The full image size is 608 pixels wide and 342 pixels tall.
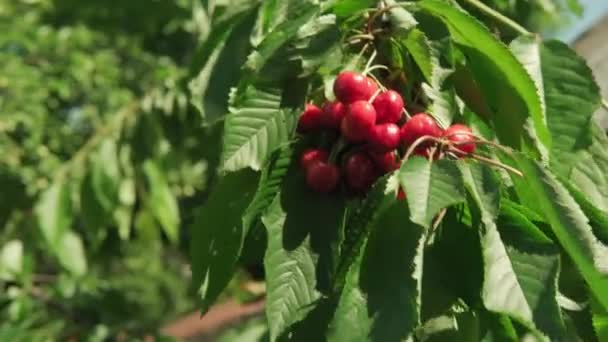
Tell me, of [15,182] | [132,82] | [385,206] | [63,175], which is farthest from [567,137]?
[132,82]

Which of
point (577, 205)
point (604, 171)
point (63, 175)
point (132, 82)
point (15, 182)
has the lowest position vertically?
point (132, 82)

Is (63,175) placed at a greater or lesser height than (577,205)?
lesser

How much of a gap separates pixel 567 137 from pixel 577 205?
14cm

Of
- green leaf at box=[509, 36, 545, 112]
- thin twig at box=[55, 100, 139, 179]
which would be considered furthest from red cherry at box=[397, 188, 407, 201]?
thin twig at box=[55, 100, 139, 179]

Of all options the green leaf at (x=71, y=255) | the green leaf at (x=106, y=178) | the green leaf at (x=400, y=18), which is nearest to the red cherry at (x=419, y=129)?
the green leaf at (x=400, y=18)

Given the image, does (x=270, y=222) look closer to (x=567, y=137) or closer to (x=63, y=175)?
(x=567, y=137)

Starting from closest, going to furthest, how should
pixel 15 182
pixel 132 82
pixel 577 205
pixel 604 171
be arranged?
pixel 577 205 < pixel 604 171 < pixel 15 182 < pixel 132 82

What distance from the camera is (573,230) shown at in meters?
0.75

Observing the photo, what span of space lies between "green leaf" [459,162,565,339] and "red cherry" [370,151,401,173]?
8 centimetres

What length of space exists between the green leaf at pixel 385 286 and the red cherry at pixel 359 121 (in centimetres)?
8

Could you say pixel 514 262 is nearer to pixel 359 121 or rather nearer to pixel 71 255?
pixel 359 121

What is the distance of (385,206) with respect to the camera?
77 centimetres

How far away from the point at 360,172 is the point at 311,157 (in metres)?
0.05

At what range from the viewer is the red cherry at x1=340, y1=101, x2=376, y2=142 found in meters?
0.83
